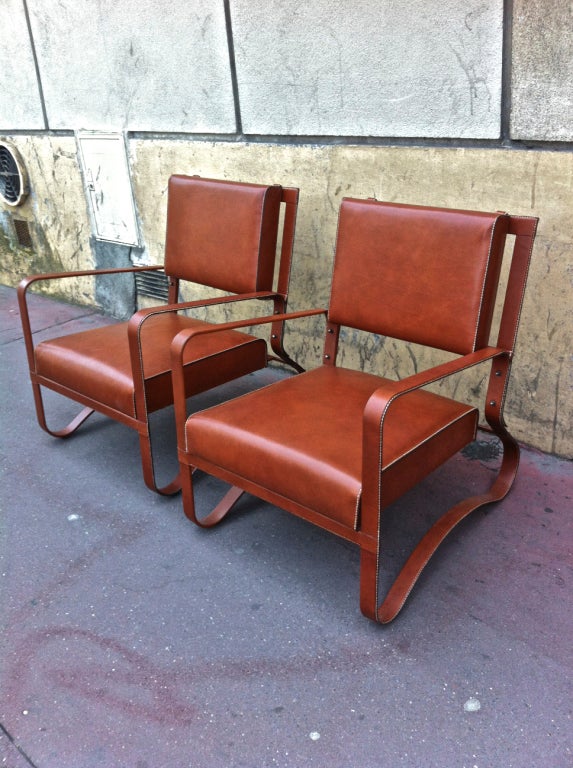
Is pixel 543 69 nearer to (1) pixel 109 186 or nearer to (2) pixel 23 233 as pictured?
(1) pixel 109 186

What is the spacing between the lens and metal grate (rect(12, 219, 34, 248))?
485cm

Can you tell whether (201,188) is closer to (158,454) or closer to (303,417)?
(158,454)

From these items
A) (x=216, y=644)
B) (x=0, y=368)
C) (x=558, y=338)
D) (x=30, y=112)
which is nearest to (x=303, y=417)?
(x=216, y=644)

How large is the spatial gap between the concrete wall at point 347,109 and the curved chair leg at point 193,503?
104 centimetres

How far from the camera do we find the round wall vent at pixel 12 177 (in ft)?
15.1

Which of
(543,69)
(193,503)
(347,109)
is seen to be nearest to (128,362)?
(193,503)

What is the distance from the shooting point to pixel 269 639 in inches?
70.1

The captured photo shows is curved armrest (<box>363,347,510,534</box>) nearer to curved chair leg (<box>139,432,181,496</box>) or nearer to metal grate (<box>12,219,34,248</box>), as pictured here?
curved chair leg (<box>139,432,181,496</box>)

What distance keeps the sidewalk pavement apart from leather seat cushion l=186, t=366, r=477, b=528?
37 centimetres

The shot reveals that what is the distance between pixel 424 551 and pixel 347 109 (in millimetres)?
1807

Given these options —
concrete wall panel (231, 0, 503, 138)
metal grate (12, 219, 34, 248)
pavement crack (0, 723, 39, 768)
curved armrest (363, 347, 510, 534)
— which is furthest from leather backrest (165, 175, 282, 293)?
metal grate (12, 219, 34, 248)

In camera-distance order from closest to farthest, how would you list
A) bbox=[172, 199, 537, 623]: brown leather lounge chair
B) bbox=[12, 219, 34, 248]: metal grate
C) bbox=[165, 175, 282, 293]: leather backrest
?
bbox=[172, 199, 537, 623]: brown leather lounge chair < bbox=[165, 175, 282, 293]: leather backrest < bbox=[12, 219, 34, 248]: metal grate

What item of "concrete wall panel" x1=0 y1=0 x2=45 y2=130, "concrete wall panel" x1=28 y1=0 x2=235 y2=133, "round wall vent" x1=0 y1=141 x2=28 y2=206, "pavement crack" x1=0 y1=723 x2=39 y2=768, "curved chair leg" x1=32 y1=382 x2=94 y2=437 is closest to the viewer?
"pavement crack" x1=0 y1=723 x2=39 y2=768

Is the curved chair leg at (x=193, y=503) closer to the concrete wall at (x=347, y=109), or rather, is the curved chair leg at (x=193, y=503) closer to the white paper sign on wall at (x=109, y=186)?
the concrete wall at (x=347, y=109)
